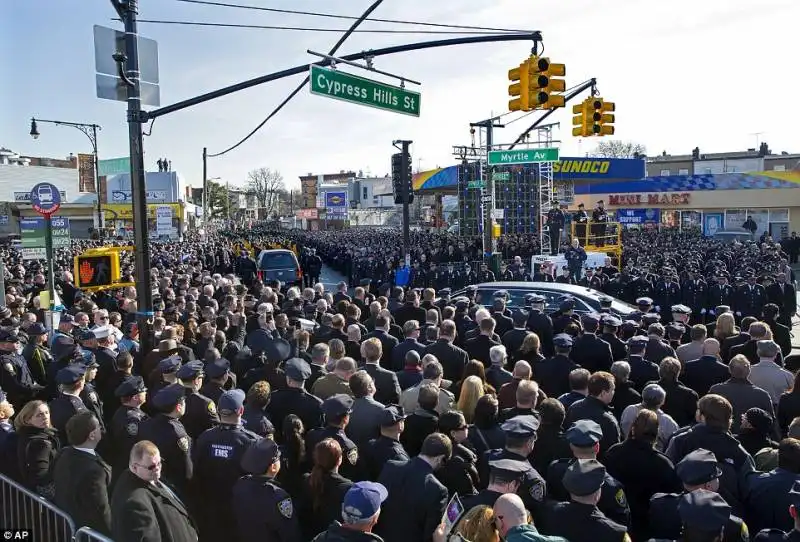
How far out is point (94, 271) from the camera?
33.4 feet

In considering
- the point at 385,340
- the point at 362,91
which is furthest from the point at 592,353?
the point at 362,91

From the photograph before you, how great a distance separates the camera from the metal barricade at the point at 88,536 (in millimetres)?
3398

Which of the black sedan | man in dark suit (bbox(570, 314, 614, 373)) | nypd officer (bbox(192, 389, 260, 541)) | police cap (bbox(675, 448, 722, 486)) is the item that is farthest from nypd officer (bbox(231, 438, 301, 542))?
the black sedan

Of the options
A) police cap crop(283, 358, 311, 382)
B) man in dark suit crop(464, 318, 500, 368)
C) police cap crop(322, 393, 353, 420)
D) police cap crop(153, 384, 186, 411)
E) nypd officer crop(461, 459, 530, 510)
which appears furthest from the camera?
man in dark suit crop(464, 318, 500, 368)

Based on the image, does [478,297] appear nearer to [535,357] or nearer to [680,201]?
[535,357]

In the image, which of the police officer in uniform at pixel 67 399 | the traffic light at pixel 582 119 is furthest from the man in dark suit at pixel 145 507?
the traffic light at pixel 582 119

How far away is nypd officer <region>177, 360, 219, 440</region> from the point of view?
5684 millimetres

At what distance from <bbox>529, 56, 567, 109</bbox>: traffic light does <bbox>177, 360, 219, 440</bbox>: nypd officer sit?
845 centimetres

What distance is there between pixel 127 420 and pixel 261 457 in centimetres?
192

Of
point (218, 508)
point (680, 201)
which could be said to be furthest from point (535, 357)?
point (680, 201)

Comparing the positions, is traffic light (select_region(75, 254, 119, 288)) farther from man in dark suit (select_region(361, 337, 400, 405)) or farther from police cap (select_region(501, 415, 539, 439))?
police cap (select_region(501, 415, 539, 439))

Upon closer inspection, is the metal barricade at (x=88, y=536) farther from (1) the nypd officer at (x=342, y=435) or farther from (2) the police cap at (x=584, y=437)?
(2) the police cap at (x=584, y=437)

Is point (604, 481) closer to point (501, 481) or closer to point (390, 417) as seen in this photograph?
point (501, 481)

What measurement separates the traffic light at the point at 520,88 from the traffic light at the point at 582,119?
3319mm
